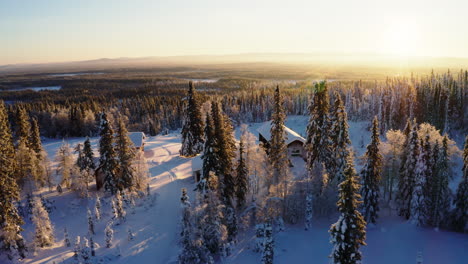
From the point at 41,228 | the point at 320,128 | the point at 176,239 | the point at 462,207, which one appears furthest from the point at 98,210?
the point at 462,207

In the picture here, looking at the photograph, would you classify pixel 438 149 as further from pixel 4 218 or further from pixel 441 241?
pixel 4 218

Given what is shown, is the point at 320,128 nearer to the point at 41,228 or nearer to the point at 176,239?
the point at 176,239

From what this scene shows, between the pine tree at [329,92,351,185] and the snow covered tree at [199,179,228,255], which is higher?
the pine tree at [329,92,351,185]

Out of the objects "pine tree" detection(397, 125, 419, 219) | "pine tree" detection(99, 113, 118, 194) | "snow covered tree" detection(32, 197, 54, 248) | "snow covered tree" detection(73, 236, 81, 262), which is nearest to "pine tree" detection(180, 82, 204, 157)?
"pine tree" detection(99, 113, 118, 194)

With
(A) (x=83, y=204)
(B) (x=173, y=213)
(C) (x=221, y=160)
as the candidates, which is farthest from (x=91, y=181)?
(C) (x=221, y=160)

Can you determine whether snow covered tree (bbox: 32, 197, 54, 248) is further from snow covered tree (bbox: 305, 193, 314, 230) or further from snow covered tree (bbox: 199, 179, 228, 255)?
snow covered tree (bbox: 305, 193, 314, 230)

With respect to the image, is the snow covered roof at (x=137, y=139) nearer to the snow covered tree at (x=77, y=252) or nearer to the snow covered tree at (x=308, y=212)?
the snow covered tree at (x=77, y=252)
